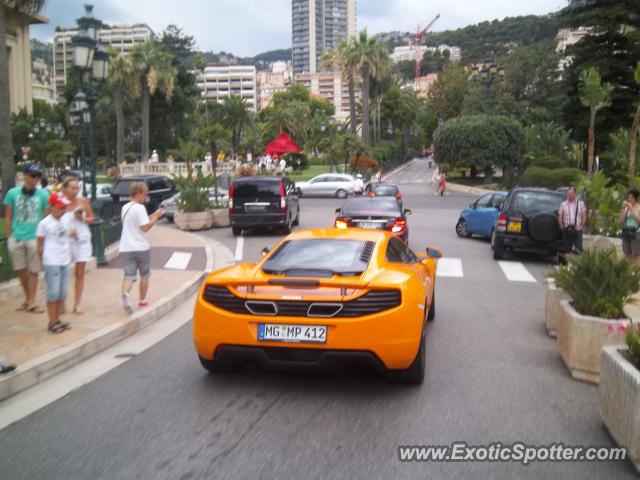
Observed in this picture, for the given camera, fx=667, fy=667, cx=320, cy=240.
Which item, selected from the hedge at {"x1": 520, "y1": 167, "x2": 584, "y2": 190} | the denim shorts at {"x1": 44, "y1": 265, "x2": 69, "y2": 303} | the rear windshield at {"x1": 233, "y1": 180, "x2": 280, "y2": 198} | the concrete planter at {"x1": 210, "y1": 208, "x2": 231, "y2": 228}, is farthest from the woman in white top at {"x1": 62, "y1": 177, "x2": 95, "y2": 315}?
the hedge at {"x1": 520, "y1": 167, "x2": 584, "y2": 190}

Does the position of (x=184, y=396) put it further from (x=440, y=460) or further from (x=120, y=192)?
(x=120, y=192)

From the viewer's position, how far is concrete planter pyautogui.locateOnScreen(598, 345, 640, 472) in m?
4.18

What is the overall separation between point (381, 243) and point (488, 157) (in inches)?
1784

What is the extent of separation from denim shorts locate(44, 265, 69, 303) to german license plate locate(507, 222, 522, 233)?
34.8 ft

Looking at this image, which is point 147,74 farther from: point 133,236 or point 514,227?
point 133,236

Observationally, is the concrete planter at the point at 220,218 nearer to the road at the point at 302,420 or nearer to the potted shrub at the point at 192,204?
the potted shrub at the point at 192,204

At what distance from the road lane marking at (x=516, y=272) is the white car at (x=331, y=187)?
25099 mm

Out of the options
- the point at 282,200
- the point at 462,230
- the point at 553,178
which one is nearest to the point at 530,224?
the point at 462,230

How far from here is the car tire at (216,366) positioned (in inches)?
237

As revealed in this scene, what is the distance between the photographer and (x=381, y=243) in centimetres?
670

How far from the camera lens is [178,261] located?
14594 millimetres

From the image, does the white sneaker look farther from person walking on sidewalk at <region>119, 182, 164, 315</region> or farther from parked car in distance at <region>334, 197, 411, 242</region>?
parked car in distance at <region>334, 197, 411, 242</region>

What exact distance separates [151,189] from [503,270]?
56.8ft

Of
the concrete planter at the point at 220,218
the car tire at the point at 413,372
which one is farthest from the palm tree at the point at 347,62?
the car tire at the point at 413,372
